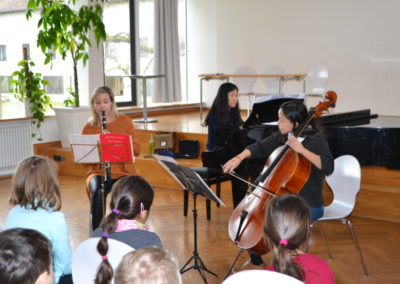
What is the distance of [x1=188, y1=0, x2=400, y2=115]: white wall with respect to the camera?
820 cm

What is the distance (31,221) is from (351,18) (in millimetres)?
6952

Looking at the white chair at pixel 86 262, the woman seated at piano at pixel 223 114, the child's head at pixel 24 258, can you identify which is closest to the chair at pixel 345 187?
the woman seated at piano at pixel 223 114

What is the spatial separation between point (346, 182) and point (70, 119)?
4.26m

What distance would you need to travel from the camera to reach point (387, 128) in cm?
461

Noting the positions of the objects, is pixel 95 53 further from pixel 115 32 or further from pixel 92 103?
pixel 92 103

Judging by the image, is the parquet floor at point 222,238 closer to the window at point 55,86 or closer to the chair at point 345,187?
the chair at point 345,187

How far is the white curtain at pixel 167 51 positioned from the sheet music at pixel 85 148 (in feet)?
17.2

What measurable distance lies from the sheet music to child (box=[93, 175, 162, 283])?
5.00 ft

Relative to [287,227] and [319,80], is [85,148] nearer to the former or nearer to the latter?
[287,227]

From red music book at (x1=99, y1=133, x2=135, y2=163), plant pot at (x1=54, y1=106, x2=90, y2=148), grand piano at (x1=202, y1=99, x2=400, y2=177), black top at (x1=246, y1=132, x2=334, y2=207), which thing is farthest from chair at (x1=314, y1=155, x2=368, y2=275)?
plant pot at (x1=54, y1=106, x2=90, y2=148)

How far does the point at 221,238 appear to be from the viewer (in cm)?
457

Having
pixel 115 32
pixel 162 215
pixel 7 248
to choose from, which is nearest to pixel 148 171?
pixel 162 215

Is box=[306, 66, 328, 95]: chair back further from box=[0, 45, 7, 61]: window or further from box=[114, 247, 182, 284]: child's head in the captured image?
box=[114, 247, 182, 284]: child's head

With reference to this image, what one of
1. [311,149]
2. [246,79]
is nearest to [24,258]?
[311,149]
